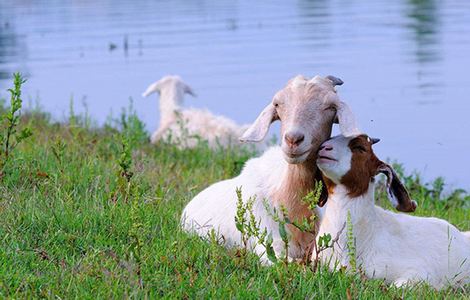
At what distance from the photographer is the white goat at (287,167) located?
5.66 meters

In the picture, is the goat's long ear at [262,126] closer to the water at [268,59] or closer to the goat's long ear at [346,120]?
the goat's long ear at [346,120]

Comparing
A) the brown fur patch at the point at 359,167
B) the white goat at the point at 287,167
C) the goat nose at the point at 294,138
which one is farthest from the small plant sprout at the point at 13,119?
the brown fur patch at the point at 359,167

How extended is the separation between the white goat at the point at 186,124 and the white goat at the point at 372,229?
5605 mm

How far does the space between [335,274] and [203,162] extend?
18.5 ft

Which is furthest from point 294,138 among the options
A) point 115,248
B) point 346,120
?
point 115,248

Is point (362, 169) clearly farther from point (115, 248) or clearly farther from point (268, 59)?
point (268, 59)

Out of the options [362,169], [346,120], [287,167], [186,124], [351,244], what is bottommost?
[186,124]

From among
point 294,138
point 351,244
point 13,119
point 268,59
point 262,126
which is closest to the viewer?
point 351,244

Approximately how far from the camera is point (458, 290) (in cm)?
578

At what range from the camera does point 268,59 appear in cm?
1981

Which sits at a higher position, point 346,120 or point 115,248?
point 346,120

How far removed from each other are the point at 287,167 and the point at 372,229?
702 mm

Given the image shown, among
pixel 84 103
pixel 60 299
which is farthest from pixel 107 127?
pixel 60 299

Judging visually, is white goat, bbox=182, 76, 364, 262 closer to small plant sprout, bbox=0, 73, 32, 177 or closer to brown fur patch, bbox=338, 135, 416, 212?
brown fur patch, bbox=338, 135, 416, 212
